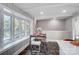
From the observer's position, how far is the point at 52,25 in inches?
73.9

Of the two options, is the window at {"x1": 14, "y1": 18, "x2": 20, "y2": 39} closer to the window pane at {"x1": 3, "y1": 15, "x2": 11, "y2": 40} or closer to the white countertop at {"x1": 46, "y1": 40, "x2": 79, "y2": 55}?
the window pane at {"x1": 3, "y1": 15, "x2": 11, "y2": 40}

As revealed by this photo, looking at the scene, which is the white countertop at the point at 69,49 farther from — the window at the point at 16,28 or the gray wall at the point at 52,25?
the window at the point at 16,28

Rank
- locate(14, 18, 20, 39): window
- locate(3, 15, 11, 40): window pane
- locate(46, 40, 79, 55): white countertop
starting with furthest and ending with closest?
locate(14, 18, 20, 39): window < locate(3, 15, 11, 40): window pane < locate(46, 40, 79, 55): white countertop

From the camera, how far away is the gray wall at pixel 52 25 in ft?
5.95

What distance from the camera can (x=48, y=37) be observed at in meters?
2.01

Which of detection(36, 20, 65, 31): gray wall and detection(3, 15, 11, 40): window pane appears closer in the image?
detection(3, 15, 11, 40): window pane

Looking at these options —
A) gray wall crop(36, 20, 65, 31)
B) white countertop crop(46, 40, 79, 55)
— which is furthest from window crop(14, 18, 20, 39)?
white countertop crop(46, 40, 79, 55)

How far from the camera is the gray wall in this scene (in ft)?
5.95

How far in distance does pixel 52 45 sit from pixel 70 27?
1.82 feet

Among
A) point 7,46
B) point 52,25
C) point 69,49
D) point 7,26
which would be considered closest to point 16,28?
point 7,26

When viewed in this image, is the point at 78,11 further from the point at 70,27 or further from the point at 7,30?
the point at 7,30

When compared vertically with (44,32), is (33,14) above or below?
above

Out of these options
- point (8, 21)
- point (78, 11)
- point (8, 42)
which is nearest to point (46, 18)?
point (78, 11)

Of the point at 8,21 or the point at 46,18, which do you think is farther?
the point at 46,18
